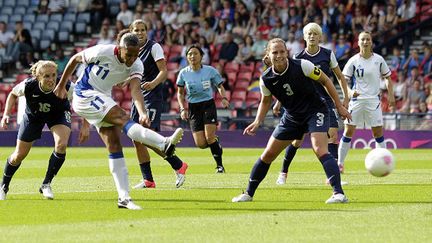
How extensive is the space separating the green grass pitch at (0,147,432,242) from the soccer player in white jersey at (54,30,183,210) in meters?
0.49

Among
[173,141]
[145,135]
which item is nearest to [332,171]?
[173,141]

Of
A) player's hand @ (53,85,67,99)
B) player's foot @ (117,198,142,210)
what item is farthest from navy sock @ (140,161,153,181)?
player's foot @ (117,198,142,210)

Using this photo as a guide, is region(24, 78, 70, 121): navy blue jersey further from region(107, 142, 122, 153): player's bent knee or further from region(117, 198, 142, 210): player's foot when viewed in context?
region(117, 198, 142, 210): player's foot

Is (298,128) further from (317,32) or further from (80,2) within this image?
(80,2)

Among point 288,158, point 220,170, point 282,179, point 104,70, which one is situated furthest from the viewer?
point 220,170

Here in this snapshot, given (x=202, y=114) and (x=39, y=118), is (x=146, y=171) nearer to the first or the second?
(x=39, y=118)

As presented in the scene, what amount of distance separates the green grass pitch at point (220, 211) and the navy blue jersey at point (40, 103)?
1.08 m

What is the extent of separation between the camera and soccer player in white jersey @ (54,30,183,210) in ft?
40.7

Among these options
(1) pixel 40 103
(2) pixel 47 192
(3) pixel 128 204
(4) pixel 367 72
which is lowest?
(2) pixel 47 192

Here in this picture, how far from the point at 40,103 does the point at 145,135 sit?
99.5 inches

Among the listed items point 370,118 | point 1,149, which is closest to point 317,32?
point 370,118

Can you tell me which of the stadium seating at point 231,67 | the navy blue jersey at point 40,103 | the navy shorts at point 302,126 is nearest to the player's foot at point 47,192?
the navy blue jersey at point 40,103

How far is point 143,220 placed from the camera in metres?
11.4

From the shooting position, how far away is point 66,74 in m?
12.7
